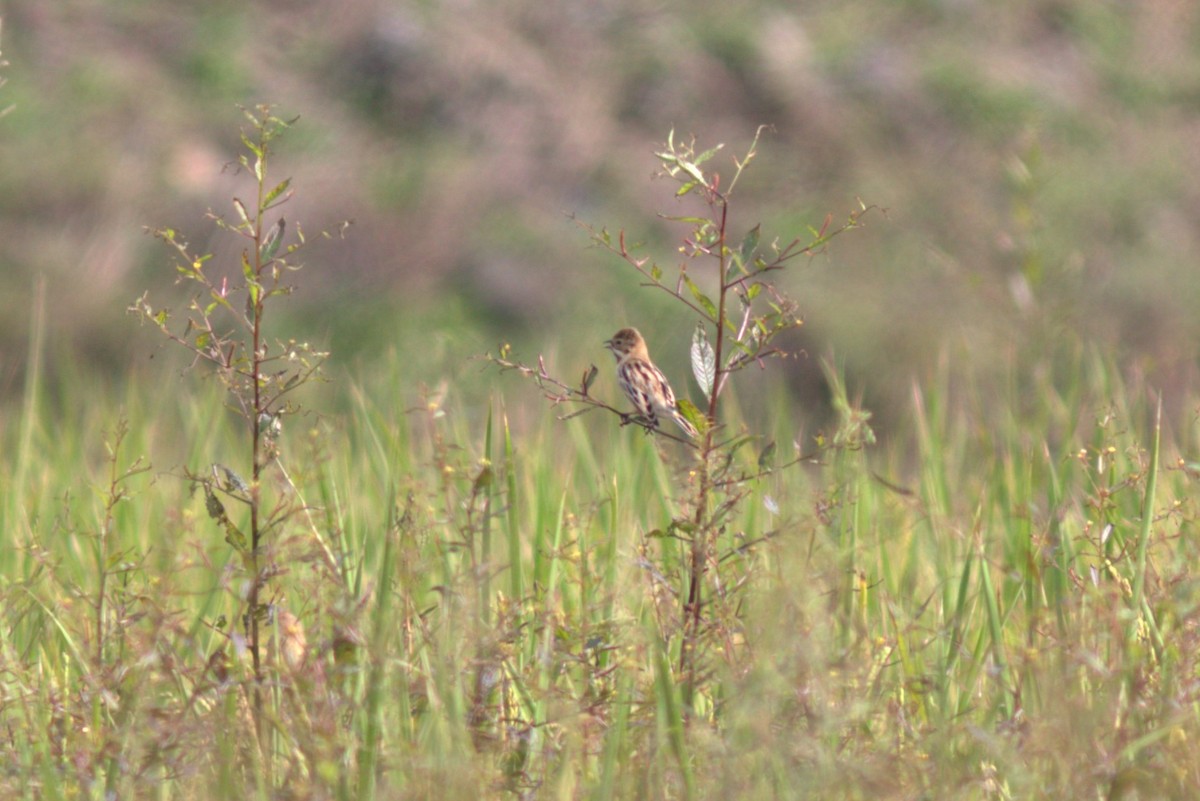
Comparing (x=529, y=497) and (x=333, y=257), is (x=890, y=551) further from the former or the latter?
(x=333, y=257)

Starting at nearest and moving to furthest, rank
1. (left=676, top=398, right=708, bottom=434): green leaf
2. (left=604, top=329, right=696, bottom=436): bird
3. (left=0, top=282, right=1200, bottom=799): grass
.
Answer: (left=0, top=282, right=1200, bottom=799): grass
(left=676, top=398, right=708, bottom=434): green leaf
(left=604, top=329, right=696, bottom=436): bird

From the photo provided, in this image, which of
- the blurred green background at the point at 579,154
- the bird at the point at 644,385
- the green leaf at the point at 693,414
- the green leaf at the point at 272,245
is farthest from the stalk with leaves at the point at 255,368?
the blurred green background at the point at 579,154

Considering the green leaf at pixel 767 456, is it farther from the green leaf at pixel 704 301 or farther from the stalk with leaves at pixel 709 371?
the green leaf at pixel 704 301

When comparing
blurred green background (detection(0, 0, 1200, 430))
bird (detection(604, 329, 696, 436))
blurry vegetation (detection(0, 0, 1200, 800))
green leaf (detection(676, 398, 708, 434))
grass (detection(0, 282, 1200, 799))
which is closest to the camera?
grass (detection(0, 282, 1200, 799))

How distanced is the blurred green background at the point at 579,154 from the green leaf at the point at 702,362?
21.2 feet

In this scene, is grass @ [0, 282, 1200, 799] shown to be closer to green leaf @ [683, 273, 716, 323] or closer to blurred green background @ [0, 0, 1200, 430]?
green leaf @ [683, 273, 716, 323]

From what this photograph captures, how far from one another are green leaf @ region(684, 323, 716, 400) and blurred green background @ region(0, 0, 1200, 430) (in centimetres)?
646

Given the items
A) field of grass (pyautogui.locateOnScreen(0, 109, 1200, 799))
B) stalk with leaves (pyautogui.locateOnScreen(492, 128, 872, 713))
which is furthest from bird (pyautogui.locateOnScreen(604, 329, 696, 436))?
stalk with leaves (pyautogui.locateOnScreen(492, 128, 872, 713))

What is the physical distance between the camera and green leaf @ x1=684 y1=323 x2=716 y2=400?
2750 mm

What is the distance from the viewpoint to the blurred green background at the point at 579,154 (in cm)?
1045

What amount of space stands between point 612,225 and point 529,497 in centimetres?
702

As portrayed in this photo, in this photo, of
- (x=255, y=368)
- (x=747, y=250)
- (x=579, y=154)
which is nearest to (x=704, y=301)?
(x=747, y=250)

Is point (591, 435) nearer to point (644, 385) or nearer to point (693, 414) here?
point (644, 385)

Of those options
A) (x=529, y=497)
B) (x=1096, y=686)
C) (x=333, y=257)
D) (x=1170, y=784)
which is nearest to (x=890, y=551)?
(x=529, y=497)
